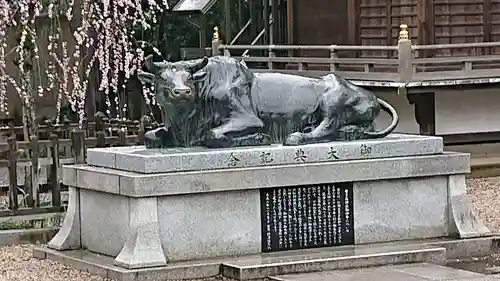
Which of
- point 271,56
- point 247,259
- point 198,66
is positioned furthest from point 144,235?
point 271,56

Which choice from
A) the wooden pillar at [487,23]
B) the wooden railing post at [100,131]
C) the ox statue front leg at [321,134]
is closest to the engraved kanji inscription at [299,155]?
the ox statue front leg at [321,134]

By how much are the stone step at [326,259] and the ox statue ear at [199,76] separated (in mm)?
1554

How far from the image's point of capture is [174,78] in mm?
9641

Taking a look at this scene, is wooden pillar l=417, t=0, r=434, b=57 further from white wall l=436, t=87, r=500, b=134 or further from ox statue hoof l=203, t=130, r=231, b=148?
ox statue hoof l=203, t=130, r=231, b=148

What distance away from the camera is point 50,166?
1249cm

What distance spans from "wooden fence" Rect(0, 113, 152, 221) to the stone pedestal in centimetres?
165

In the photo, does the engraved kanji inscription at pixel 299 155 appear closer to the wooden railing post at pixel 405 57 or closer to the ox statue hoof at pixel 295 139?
the ox statue hoof at pixel 295 139

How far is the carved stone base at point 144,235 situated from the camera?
908 cm

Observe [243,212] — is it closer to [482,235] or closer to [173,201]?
[173,201]

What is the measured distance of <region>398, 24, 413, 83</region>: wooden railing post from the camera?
16.8 meters

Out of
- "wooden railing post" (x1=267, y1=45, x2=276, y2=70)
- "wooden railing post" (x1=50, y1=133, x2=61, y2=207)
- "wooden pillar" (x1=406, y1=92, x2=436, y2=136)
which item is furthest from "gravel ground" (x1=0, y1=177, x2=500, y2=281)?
"wooden railing post" (x1=267, y1=45, x2=276, y2=70)

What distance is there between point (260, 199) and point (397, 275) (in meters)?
1.33

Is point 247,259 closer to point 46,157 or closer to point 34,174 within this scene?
point 34,174

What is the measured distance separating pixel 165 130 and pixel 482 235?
2.95 m
